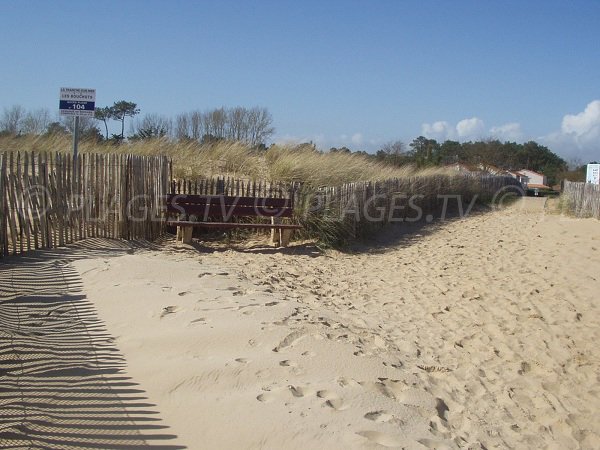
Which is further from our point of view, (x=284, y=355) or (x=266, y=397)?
(x=284, y=355)

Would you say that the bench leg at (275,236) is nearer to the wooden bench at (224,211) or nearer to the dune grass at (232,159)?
the wooden bench at (224,211)

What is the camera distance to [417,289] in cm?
863

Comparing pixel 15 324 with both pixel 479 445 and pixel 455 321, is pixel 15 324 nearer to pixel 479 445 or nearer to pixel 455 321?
pixel 479 445

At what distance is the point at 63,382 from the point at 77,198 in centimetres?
594

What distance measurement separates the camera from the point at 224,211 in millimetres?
11445

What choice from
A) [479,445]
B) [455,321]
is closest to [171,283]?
[455,321]

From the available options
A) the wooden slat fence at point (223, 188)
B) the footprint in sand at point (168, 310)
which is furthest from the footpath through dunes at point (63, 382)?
the wooden slat fence at point (223, 188)

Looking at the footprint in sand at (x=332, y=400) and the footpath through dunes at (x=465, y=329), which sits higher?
the footprint in sand at (x=332, y=400)

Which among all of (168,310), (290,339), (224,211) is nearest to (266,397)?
(290,339)

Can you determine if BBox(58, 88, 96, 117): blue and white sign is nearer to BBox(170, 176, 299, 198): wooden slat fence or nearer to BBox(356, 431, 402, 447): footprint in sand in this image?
BBox(170, 176, 299, 198): wooden slat fence

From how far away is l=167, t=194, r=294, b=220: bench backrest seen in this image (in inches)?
442

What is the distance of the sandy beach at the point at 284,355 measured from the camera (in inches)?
145

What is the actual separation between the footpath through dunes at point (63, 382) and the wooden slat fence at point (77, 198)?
1949mm

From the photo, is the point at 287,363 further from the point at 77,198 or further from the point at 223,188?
the point at 223,188
